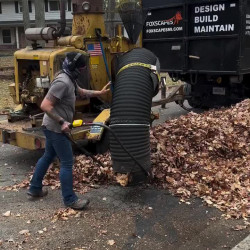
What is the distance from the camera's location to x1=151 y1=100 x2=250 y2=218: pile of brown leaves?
201 inches

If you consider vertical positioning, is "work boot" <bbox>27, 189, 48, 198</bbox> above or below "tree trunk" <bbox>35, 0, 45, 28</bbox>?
below

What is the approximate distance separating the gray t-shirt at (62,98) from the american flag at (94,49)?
2270mm

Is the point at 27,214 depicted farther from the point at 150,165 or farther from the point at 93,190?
the point at 150,165

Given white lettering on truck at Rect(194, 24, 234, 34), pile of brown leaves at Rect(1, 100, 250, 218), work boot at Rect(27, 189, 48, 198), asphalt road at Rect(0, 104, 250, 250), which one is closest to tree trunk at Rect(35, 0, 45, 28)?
white lettering on truck at Rect(194, 24, 234, 34)

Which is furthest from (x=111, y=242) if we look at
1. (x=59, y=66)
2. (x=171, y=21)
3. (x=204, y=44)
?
(x=171, y=21)

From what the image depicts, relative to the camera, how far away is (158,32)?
10.0m

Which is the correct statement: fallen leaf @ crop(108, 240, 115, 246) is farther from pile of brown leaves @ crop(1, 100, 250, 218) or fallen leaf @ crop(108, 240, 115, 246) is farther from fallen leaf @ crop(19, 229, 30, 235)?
pile of brown leaves @ crop(1, 100, 250, 218)

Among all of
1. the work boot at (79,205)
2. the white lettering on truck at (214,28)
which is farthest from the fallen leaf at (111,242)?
the white lettering on truck at (214,28)

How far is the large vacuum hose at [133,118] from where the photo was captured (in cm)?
531

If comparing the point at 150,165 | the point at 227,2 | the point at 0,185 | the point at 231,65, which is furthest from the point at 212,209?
the point at 227,2

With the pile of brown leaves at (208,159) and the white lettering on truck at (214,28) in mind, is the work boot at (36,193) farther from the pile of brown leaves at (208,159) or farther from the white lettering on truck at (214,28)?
the white lettering on truck at (214,28)

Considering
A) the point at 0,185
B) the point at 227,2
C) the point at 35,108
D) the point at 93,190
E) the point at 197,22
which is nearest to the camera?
the point at 93,190

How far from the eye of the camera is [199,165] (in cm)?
578

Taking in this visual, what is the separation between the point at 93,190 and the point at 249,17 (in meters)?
5.32
